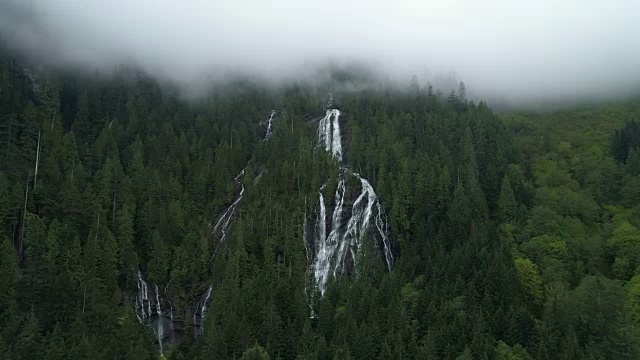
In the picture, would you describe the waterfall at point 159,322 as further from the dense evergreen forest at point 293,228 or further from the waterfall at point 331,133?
the waterfall at point 331,133

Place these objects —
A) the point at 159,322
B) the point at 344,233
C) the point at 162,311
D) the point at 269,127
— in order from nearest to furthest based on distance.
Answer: the point at 159,322, the point at 162,311, the point at 344,233, the point at 269,127

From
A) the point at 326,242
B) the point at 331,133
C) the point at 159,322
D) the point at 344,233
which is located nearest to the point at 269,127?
the point at 331,133

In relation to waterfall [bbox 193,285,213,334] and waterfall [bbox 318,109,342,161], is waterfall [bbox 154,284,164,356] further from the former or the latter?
waterfall [bbox 318,109,342,161]

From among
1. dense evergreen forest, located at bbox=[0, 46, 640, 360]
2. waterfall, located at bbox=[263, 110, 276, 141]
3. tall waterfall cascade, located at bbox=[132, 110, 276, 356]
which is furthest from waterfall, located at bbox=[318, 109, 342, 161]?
tall waterfall cascade, located at bbox=[132, 110, 276, 356]

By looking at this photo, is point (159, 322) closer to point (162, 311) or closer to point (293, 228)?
point (162, 311)

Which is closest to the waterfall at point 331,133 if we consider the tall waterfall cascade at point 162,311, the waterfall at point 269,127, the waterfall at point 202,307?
the waterfall at point 269,127

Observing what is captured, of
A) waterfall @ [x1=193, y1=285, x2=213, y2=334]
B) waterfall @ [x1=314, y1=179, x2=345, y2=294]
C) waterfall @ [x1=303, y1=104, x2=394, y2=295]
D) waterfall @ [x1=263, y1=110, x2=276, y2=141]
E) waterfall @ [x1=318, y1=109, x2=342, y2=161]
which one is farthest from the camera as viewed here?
waterfall @ [x1=263, y1=110, x2=276, y2=141]

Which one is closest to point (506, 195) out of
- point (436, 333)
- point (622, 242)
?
point (622, 242)
